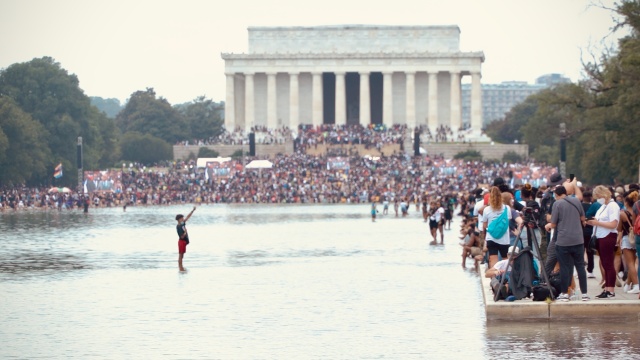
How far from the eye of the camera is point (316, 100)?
139m

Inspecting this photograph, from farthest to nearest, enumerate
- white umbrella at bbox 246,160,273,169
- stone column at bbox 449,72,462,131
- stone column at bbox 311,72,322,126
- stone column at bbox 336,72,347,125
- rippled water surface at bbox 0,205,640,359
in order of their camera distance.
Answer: stone column at bbox 311,72,322,126 < stone column at bbox 449,72,462,131 < stone column at bbox 336,72,347,125 < white umbrella at bbox 246,160,273,169 < rippled water surface at bbox 0,205,640,359

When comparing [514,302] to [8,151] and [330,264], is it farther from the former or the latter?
[8,151]

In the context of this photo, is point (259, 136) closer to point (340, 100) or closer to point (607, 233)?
point (340, 100)

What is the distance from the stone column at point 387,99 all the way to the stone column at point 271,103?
36.9 feet

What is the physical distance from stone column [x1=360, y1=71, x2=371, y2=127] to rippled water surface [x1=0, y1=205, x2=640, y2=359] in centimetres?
9131

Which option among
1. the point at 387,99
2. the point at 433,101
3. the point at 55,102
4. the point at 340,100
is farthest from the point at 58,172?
the point at 433,101

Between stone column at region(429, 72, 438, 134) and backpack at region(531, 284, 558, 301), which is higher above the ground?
stone column at region(429, 72, 438, 134)

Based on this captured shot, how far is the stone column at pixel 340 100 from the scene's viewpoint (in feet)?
A: 452

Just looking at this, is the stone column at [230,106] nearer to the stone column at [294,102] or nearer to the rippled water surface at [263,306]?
the stone column at [294,102]

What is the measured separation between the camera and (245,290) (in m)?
28.1

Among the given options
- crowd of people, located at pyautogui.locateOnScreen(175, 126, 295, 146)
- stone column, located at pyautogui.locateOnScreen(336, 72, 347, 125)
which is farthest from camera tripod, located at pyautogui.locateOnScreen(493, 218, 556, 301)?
stone column, located at pyautogui.locateOnScreen(336, 72, 347, 125)

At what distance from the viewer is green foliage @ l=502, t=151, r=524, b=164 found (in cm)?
11556

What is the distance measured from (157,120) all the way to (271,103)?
25200 millimetres

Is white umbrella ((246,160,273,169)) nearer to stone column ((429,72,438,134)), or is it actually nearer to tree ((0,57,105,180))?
tree ((0,57,105,180))
